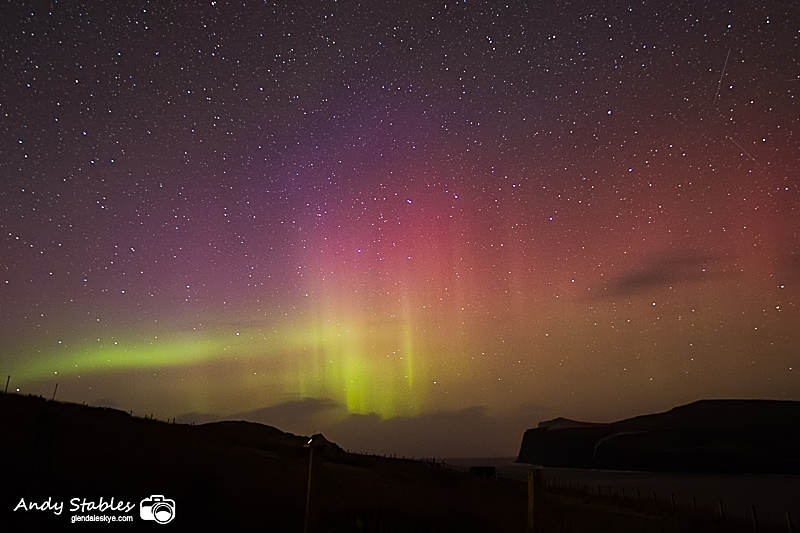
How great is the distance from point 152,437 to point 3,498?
9991mm

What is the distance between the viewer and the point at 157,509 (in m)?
12.2

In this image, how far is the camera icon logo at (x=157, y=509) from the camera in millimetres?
11836

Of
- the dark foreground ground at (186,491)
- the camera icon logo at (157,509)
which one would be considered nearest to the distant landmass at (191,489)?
the dark foreground ground at (186,491)

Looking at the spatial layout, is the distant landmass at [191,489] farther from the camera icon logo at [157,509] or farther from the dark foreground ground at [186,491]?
the camera icon logo at [157,509]

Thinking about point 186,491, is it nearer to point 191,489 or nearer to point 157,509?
point 191,489

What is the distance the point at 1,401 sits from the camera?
23969 mm

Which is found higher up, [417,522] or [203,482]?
[203,482]

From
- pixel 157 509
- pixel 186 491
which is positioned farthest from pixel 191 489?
pixel 157 509

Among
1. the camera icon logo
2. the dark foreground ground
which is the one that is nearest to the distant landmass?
the dark foreground ground

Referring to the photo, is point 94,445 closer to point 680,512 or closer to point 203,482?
point 203,482

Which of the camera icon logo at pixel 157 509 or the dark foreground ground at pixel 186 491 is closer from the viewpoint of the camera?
the dark foreground ground at pixel 186 491

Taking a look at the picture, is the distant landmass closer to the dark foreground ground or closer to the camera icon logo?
the dark foreground ground

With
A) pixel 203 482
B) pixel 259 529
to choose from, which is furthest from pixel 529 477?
pixel 203 482

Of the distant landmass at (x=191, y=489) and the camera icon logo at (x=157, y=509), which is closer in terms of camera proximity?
the distant landmass at (x=191, y=489)
